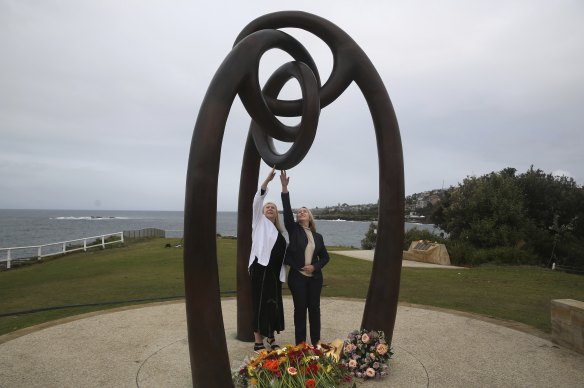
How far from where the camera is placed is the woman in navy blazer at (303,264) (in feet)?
18.1

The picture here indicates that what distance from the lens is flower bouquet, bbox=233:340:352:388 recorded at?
13.8 ft

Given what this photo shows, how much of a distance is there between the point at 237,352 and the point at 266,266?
1371 millimetres

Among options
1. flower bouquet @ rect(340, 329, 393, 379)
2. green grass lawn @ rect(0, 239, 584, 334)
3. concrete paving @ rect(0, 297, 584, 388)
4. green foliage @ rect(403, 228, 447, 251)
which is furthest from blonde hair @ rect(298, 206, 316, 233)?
green foliage @ rect(403, 228, 447, 251)

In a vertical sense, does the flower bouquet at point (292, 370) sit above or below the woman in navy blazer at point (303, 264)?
below

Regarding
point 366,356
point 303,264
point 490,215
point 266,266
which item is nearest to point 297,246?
point 303,264

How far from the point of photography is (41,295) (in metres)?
10.3

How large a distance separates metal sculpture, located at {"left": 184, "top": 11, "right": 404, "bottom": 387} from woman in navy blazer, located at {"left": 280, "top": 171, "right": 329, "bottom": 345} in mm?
668

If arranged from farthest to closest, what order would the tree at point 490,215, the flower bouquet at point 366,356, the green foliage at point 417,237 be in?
the green foliage at point 417,237
the tree at point 490,215
the flower bouquet at point 366,356

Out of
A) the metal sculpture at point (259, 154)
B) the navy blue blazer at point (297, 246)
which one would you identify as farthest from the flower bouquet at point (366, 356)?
the navy blue blazer at point (297, 246)

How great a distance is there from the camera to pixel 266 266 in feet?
18.7

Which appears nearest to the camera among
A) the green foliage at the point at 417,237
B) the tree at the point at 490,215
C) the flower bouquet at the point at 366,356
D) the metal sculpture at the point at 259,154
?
the metal sculpture at the point at 259,154

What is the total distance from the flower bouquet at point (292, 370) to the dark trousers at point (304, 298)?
89 cm

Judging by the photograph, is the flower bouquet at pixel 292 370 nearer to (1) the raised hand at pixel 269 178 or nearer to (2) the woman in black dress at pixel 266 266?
(2) the woman in black dress at pixel 266 266

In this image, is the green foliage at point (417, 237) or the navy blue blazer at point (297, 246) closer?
the navy blue blazer at point (297, 246)
